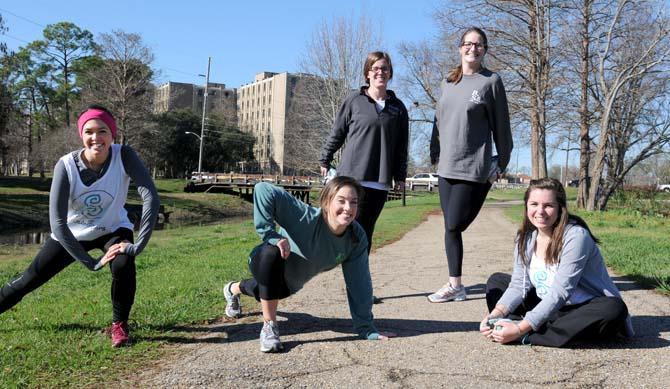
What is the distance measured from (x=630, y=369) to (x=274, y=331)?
194 centimetres

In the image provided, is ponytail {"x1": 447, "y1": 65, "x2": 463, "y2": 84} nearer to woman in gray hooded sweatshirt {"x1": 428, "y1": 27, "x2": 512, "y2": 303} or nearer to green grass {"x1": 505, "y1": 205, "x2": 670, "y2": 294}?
woman in gray hooded sweatshirt {"x1": 428, "y1": 27, "x2": 512, "y2": 303}

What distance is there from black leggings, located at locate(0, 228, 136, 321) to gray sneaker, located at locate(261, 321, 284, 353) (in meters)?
0.89

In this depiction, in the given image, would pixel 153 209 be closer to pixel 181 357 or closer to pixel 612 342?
pixel 181 357

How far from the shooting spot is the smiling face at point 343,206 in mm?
3471

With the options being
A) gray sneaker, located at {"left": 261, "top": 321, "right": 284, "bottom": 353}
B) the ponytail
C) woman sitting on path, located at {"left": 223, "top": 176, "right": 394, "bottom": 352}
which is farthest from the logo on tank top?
the ponytail

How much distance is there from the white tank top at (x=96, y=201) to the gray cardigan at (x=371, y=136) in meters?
1.68

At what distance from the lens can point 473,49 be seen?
15.4 ft

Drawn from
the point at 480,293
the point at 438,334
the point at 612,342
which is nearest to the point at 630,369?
the point at 612,342

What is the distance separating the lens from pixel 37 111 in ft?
183

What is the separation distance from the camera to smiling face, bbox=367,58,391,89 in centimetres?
454

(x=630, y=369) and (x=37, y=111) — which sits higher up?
(x=37, y=111)

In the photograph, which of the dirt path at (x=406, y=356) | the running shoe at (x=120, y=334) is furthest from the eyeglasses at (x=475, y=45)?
the running shoe at (x=120, y=334)

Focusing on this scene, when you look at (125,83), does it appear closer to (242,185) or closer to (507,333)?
(242,185)

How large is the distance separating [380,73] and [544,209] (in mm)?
1702
